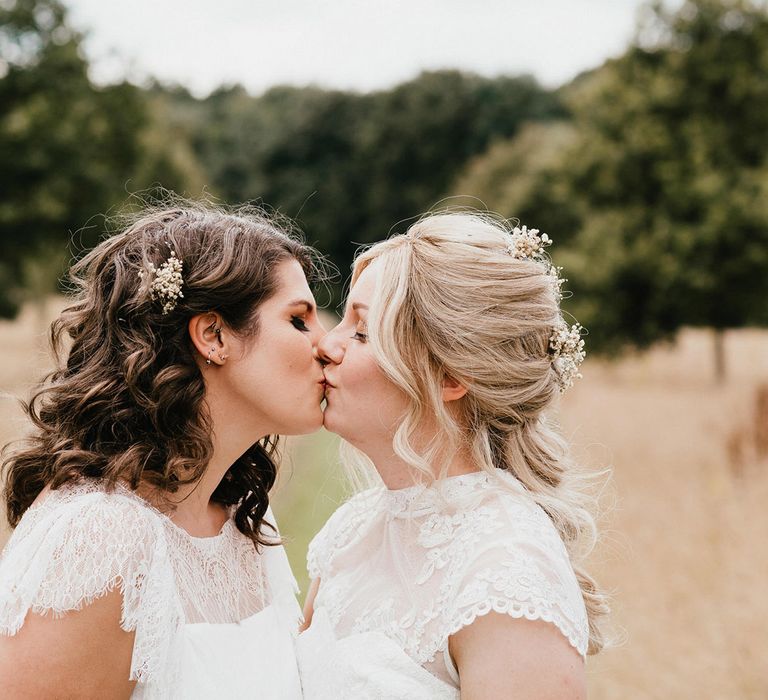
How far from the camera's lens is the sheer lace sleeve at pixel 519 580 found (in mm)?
2715

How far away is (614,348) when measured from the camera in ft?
66.2

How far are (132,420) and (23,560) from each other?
1.99ft

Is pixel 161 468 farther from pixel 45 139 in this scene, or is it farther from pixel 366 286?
pixel 45 139

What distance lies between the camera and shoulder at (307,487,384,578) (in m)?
3.66

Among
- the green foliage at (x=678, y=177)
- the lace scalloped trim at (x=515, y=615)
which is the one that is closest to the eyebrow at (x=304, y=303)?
the lace scalloped trim at (x=515, y=615)

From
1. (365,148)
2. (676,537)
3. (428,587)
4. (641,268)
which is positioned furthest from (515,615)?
(365,148)

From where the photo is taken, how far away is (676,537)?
25.5 ft

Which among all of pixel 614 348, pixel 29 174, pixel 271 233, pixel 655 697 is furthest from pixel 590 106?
pixel 271 233

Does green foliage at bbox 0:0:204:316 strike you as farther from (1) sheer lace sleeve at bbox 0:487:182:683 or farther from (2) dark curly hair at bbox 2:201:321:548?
(1) sheer lace sleeve at bbox 0:487:182:683

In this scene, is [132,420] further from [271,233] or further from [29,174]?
[29,174]

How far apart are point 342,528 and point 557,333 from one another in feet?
3.78

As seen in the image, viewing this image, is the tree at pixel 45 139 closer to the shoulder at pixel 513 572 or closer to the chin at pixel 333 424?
the chin at pixel 333 424

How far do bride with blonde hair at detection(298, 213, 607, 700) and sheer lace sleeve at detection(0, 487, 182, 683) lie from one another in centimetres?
65

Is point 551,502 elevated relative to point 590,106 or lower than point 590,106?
elevated
